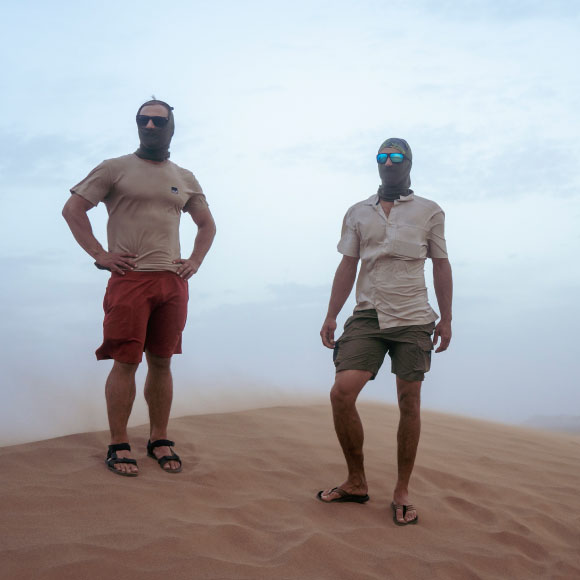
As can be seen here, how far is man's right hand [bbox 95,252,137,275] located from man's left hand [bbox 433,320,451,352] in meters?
2.07

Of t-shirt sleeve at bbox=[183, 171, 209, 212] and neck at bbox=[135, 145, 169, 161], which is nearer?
neck at bbox=[135, 145, 169, 161]

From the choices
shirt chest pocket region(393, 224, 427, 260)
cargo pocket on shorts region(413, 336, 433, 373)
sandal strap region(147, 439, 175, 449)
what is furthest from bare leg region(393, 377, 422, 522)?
sandal strap region(147, 439, 175, 449)

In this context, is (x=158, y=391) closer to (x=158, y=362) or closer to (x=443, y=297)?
(x=158, y=362)

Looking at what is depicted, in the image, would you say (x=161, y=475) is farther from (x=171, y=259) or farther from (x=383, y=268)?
(x=383, y=268)

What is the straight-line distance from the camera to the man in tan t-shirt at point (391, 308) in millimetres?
4180

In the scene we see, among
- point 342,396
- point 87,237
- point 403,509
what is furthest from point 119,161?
point 403,509

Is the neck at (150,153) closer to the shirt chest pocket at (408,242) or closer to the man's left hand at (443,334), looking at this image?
the shirt chest pocket at (408,242)

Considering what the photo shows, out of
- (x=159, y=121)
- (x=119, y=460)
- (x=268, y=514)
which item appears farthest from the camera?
(x=159, y=121)

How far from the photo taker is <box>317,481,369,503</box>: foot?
430 centimetres

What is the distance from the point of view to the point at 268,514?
399 cm

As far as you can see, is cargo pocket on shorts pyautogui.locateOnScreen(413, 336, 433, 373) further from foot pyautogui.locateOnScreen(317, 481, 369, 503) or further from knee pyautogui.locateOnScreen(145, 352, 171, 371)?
knee pyautogui.locateOnScreen(145, 352, 171, 371)

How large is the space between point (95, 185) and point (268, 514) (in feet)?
7.99

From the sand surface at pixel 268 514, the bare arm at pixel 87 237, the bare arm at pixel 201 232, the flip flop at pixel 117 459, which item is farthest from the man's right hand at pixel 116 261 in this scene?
the sand surface at pixel 268 514

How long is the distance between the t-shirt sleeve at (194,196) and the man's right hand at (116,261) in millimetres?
695
